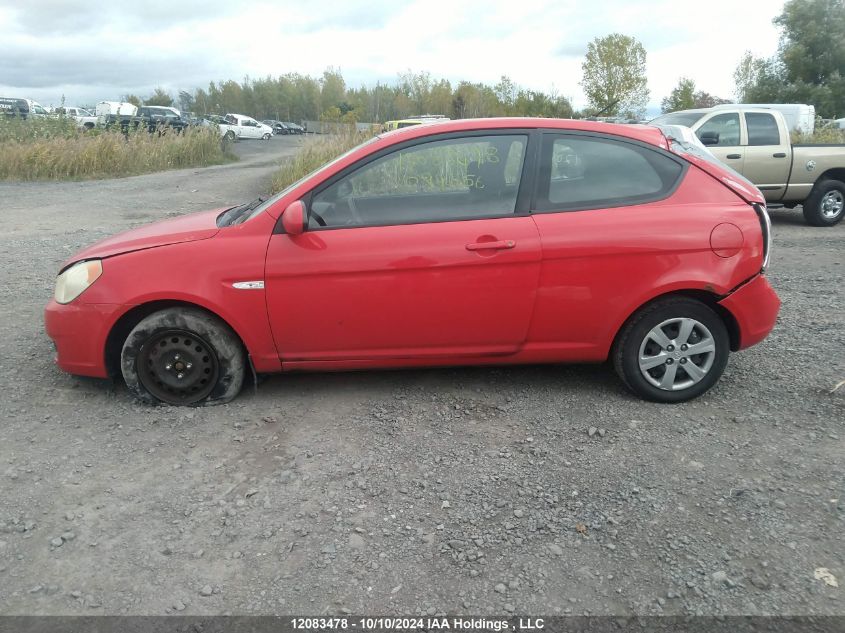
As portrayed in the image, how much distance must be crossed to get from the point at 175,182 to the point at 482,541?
55.2 ft

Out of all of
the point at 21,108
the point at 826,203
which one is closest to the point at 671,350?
the point at 826,203

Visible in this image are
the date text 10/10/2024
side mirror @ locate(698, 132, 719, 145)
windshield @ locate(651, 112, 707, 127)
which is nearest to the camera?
the date text 10/10/2024

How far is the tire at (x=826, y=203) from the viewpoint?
10805 mm

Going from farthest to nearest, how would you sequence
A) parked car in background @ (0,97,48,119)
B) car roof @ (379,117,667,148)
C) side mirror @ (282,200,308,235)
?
parked car in background @ (0,97,48,119) < car roof @ (379,117,667,148) < side mirror @ (282,200,308,235)

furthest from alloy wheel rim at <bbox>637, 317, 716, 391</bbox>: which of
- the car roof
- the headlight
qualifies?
the headlight

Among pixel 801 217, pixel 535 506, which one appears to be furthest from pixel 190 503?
pixel 801 217

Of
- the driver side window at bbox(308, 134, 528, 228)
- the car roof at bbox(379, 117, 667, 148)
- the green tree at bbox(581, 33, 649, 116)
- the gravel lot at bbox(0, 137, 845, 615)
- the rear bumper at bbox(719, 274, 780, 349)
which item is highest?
the green tree at bbox(581, 33, 649, 116)

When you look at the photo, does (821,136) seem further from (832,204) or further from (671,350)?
(671,350)

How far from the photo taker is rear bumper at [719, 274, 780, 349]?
13.0 ft

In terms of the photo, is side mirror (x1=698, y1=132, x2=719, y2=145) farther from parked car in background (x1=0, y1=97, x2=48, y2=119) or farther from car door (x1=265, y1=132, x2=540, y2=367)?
parked car in background (x1=0, y1=97, x2=48, y2=119)

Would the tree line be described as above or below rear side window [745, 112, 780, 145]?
above

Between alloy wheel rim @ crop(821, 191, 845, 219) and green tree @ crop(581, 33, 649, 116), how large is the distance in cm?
3264

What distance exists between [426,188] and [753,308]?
2075 millimetres

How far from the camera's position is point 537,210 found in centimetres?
394
